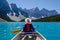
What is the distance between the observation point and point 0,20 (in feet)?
442

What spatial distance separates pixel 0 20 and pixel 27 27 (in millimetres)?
123565

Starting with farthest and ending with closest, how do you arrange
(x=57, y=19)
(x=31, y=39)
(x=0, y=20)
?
(x=57, y=19)
(x=0, y=20)
(x=31, y=39)

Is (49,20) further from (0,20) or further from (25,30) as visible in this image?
(25,30)

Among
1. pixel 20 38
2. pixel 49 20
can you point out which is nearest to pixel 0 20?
pixel 49 20

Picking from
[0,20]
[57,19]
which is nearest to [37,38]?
[0,20]

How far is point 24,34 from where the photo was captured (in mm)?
13031

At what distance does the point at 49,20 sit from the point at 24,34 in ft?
496

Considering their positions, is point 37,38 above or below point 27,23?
below

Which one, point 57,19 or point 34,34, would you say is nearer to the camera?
point 34,34

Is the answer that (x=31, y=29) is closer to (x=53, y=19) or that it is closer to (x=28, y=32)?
(x=28, y=32)

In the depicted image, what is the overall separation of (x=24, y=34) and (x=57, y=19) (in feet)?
480

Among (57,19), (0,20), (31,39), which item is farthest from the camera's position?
(57,19)

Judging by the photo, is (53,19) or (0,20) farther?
(53,19)

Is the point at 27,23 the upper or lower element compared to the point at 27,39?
upper
